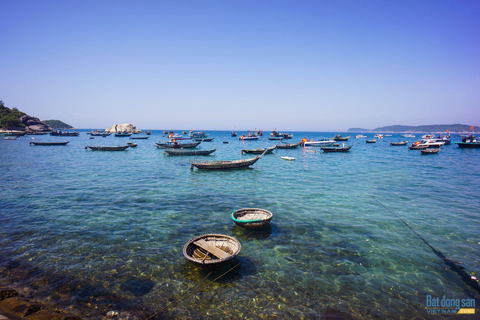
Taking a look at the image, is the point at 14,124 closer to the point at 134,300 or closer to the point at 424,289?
the point at 134,300

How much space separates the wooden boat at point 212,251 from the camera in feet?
27.8

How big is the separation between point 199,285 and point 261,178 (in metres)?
18.7

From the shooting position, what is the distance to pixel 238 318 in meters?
6.97

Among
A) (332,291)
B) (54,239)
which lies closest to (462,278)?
(332,291)

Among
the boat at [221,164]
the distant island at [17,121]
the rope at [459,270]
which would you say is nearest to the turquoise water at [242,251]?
the rope at [459,270]

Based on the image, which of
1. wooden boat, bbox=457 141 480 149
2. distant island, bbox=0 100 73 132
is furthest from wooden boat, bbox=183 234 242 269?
distant island, bbox=0 100 73 132

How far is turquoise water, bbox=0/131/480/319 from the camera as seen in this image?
299 inches

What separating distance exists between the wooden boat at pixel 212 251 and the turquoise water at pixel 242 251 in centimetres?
62

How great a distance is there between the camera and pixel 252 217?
1320 centimetres

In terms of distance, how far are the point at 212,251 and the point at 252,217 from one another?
442cm

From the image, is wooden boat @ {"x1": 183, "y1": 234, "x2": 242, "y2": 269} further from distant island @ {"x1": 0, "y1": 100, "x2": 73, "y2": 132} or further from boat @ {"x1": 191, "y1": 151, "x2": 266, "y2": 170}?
distant island @ {"x1": 0, "y1": 100, "x2": 73, "y2": 132}

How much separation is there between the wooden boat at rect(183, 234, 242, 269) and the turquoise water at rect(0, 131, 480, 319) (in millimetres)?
617

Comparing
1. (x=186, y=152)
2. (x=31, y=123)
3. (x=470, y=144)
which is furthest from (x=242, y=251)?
(x=31, y=123)

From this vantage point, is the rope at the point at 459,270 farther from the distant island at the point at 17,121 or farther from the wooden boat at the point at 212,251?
the distant island at the point at 17,121
